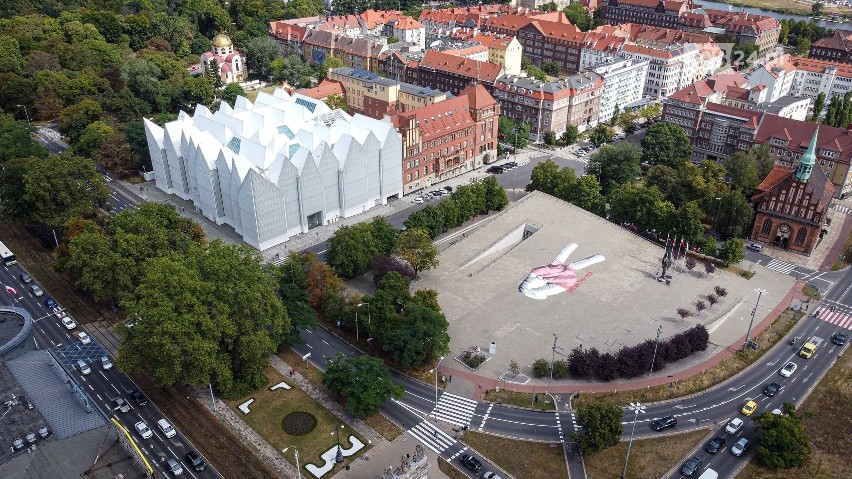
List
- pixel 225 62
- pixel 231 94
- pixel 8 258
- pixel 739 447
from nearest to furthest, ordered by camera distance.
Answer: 1. pixel 739 447
2. pixel 8 258
3. pixel 231 94
4. pixel 225 62

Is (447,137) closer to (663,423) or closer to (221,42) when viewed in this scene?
(663,423)

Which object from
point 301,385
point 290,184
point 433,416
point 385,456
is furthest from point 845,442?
point 290,184

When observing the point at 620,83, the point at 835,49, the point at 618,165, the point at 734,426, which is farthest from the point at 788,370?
the point at 835,49

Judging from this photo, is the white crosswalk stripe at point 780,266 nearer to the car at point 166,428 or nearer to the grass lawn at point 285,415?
the grass lawn at point 285,415

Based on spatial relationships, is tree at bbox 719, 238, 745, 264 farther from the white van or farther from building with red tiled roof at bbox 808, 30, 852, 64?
building with red tiled roof at bbox 808, 30, 852, 64

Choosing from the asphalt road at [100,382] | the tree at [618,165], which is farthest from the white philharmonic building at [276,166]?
the tree at [618,165]
